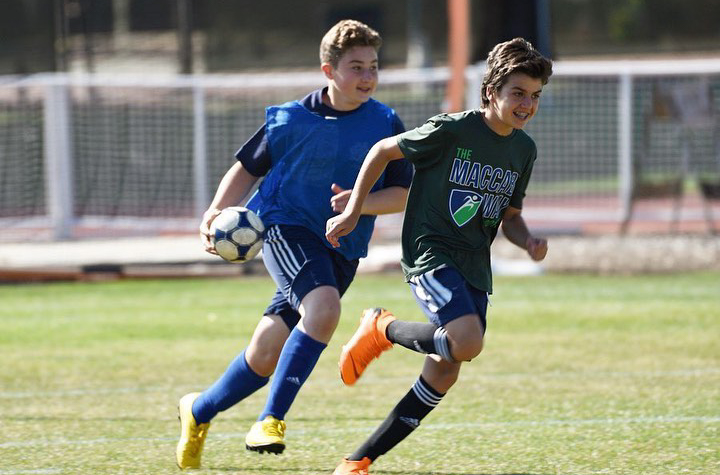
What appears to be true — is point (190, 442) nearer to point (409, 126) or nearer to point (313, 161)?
point (313, 161)

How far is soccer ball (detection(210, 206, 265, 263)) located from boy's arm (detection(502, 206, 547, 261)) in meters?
1.10

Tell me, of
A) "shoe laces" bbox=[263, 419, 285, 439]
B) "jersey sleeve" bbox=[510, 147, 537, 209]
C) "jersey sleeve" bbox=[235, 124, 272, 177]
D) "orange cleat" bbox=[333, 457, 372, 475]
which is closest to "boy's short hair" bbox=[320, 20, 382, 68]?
"jersey sleeve" bbox=[235, 124, 272, 177]

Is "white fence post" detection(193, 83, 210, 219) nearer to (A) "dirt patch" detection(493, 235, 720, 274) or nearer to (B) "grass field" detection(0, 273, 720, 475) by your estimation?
(B) "grass field" detection(0, 273, 720, 475)

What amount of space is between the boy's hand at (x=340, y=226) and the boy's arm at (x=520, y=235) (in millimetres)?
723

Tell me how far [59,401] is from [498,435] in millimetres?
2607

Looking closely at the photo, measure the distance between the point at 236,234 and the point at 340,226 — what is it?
25.1 inches

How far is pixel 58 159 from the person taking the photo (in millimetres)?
16188

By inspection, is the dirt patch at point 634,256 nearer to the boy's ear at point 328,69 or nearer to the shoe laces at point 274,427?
the boy's ear at point 328,69

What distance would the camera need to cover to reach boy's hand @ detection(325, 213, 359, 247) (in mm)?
5133

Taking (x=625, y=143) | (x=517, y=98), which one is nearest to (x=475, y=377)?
(x=517, y=98)

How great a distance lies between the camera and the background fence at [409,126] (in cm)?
1602

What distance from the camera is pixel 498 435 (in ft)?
20.3

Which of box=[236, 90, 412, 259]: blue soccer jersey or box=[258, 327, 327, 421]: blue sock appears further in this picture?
box=[236, 90, 412, 259]: blue soccer jersey

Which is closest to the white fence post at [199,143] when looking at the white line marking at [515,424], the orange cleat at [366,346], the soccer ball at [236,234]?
the white line marking at [515,424]
